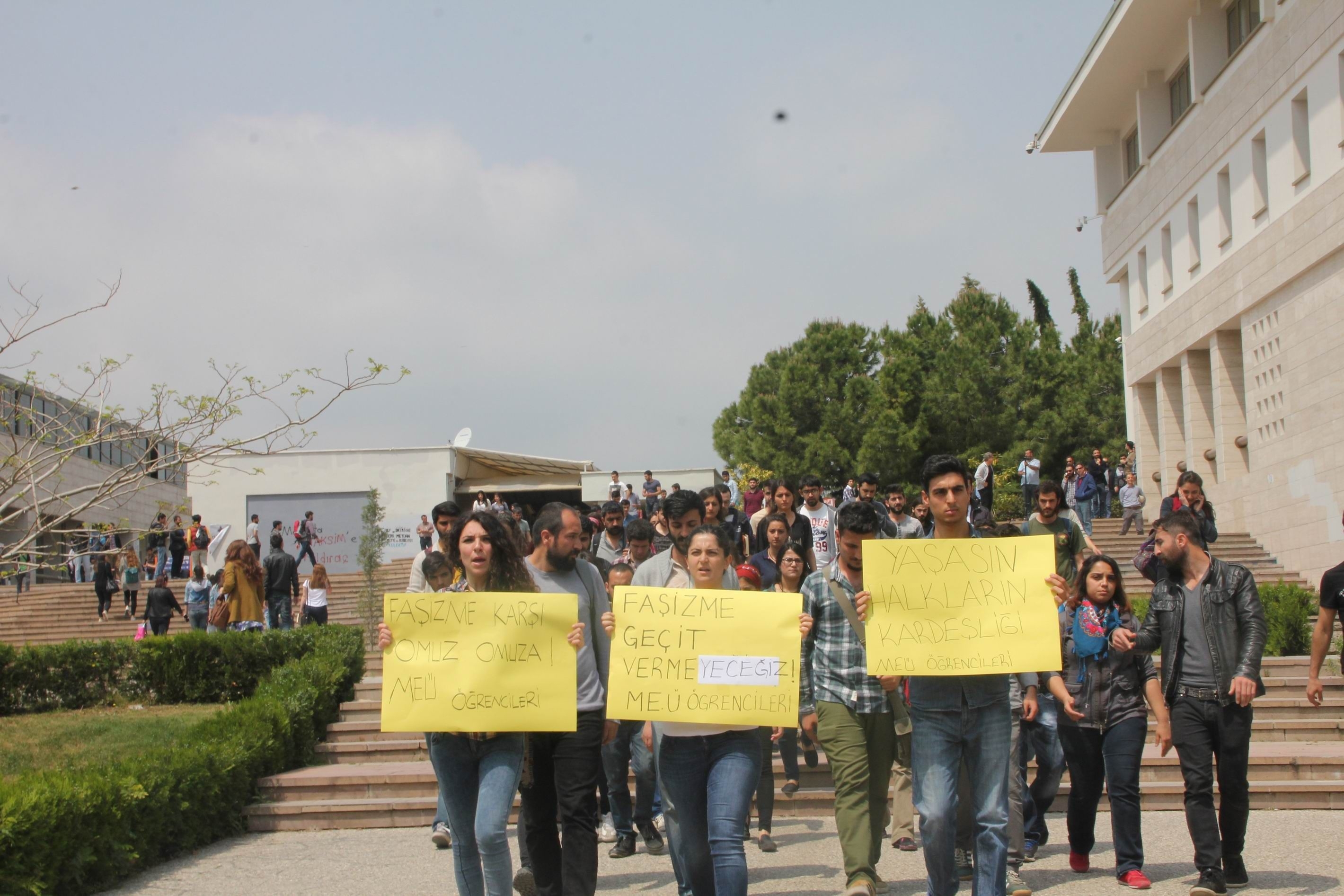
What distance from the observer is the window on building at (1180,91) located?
2875 cm

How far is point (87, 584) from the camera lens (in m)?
31.3

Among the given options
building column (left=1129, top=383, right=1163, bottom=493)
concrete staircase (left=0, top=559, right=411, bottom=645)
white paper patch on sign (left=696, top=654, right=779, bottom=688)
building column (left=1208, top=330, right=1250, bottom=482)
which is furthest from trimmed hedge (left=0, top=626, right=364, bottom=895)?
building column (left=1129, top=383, right=1163, bottom=493)

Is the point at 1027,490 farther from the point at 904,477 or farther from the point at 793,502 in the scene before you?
the point at 904,477

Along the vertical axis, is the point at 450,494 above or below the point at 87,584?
above

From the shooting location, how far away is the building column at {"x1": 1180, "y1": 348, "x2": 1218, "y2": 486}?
27953mm

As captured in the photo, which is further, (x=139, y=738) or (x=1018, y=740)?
(x=139, y=738)

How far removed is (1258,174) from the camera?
24219mm

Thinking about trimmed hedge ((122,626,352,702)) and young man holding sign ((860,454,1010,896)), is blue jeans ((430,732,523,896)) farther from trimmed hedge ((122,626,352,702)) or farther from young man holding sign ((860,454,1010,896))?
trimmed hedge ((122,626,352,702))

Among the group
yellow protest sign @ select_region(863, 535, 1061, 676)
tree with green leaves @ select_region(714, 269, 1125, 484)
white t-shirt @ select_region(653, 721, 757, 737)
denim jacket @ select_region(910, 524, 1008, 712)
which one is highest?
tree with green leaves @ select_region(714, 269, 1125, 484)

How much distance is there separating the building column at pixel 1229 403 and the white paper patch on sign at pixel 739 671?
878 inches

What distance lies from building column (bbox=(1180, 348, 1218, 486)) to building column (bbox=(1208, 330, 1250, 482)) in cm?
122

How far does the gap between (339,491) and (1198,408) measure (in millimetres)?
25241

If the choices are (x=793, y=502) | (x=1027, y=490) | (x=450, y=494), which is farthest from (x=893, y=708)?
(x=450, y=494)

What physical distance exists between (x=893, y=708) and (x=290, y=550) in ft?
116
